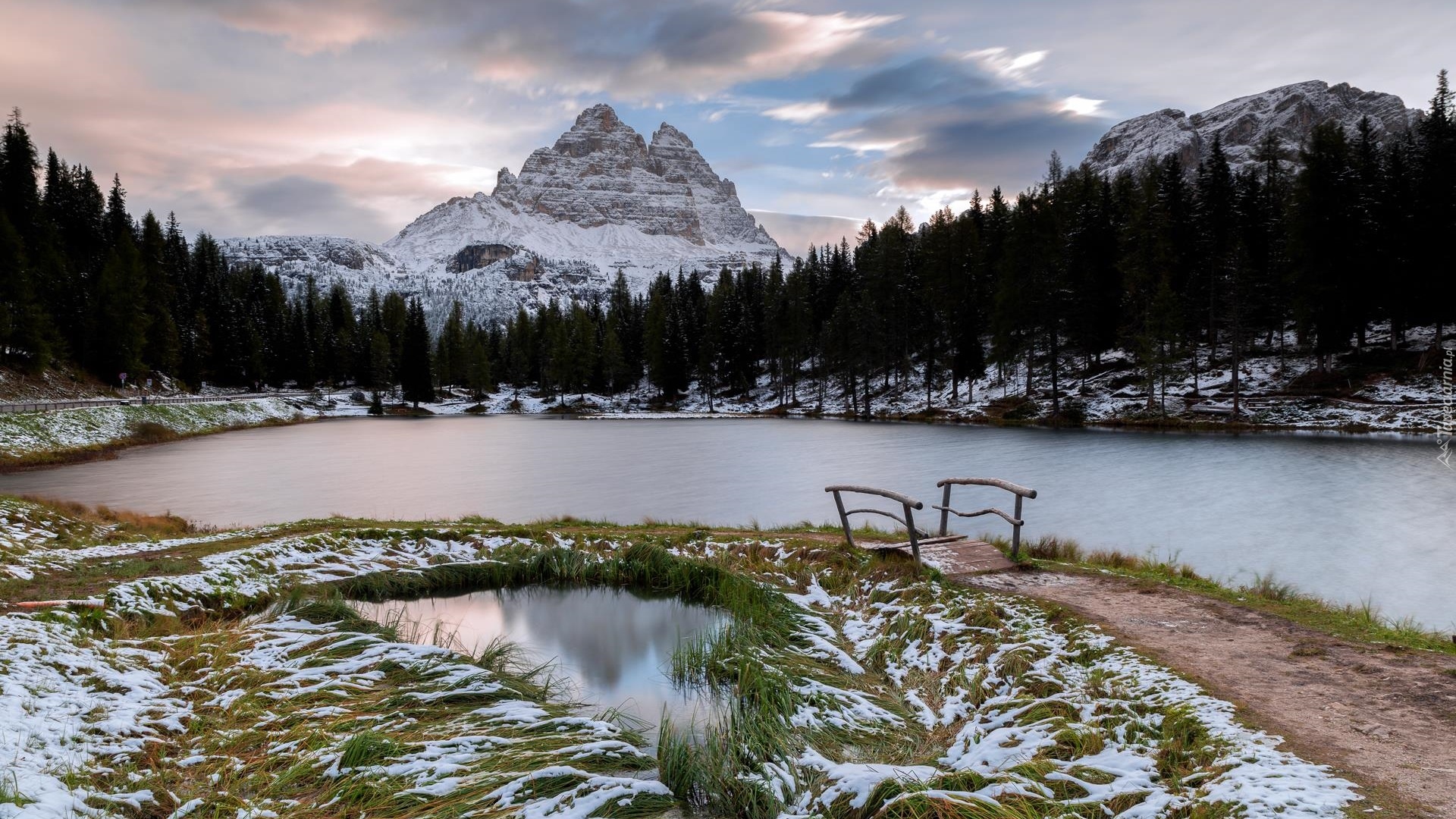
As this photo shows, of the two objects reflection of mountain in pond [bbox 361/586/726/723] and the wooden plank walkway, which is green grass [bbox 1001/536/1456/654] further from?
reflection of mountain in pond [bbox 361/586/726/723]

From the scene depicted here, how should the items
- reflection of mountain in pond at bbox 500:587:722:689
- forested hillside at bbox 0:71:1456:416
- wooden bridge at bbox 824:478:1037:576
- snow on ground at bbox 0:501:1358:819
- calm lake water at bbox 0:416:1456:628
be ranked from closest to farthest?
snow on ground at bbox 0:501:1358:819 → reflection of mountain in pond at bbox 500:587:722:689 → wooden bridge at bbox 824:478:1037:576 → calm lake water at bbox 0:416:1456:628 → forested hillside at bbox 0:71:1456:416

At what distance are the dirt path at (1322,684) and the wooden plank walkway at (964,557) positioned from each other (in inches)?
66.7

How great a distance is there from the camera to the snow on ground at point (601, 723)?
5281 mm

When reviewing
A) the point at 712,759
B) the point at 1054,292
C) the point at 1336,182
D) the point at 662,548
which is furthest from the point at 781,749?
the point at 1336,182

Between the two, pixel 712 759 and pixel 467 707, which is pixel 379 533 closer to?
pixel 467 707

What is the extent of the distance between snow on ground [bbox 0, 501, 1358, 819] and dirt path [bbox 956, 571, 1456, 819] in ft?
1.11

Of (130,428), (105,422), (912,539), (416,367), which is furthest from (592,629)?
(416,367)

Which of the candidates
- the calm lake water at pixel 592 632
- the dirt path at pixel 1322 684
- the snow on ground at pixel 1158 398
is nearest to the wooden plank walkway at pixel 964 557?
the dirt path at pixel 1322 684

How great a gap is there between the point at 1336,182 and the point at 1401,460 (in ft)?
91.4

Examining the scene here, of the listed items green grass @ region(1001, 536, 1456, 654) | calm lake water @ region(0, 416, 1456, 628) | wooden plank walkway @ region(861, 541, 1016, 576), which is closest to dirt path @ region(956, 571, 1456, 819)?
green grass @ region(1001, 536, 1456, 654)

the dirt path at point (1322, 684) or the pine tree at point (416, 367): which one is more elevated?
the pine tree at point (416, 367)

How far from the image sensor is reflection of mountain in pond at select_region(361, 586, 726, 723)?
8773mm

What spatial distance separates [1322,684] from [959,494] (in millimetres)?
20824

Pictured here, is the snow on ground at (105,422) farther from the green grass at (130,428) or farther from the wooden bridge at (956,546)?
the wooden bridge at (956,546)
